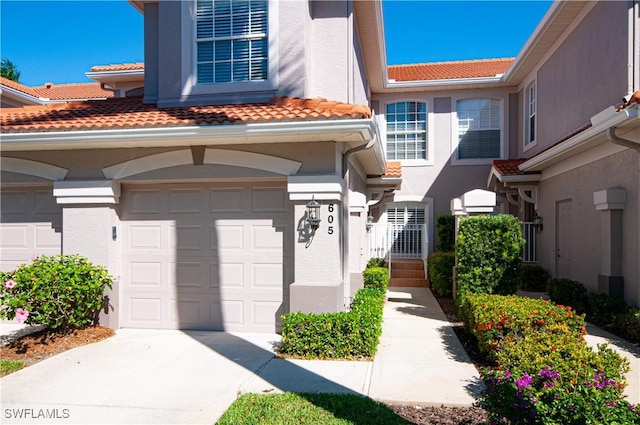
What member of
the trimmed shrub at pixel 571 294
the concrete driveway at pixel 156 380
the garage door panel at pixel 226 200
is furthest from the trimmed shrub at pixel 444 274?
the garage door panel at pixel 226 200

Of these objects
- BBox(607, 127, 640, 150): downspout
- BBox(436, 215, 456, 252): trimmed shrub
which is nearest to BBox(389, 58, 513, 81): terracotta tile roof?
BBox(436, 215, 456, 252): trimmed shrub

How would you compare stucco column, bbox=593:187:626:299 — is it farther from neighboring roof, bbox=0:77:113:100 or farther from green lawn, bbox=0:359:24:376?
neighboring roof, bbox=0:77:113:100

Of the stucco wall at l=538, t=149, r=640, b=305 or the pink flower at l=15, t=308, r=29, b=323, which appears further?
the stucco wall at l=538, t=149, r=640, b=305

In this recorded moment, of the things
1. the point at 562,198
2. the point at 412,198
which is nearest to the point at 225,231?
the point at 562,198

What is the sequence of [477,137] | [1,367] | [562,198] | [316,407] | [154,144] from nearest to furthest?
[316,407], [1,367], [154,144], [562,198], [477,137]

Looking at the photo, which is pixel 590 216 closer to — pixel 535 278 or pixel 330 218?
pixel 535 278

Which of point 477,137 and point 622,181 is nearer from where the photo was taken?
point 622,181

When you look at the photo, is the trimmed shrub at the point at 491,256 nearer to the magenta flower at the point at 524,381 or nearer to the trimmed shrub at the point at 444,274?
the trimmed shrub at the point at 444,274

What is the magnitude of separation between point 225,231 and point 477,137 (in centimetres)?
1186

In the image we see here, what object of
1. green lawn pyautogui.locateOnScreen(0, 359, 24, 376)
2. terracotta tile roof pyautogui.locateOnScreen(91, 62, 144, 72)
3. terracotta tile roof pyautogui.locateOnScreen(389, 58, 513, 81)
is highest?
terracotta tile roof pyautogui.locateOnScreen(389, 58, 513, 81)

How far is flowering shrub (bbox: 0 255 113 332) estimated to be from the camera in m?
6.19

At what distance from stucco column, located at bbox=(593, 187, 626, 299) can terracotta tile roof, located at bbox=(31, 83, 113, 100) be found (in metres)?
19.0

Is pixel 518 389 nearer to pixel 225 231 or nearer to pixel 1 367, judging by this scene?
pixel 225 231

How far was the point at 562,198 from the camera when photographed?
11.3m
